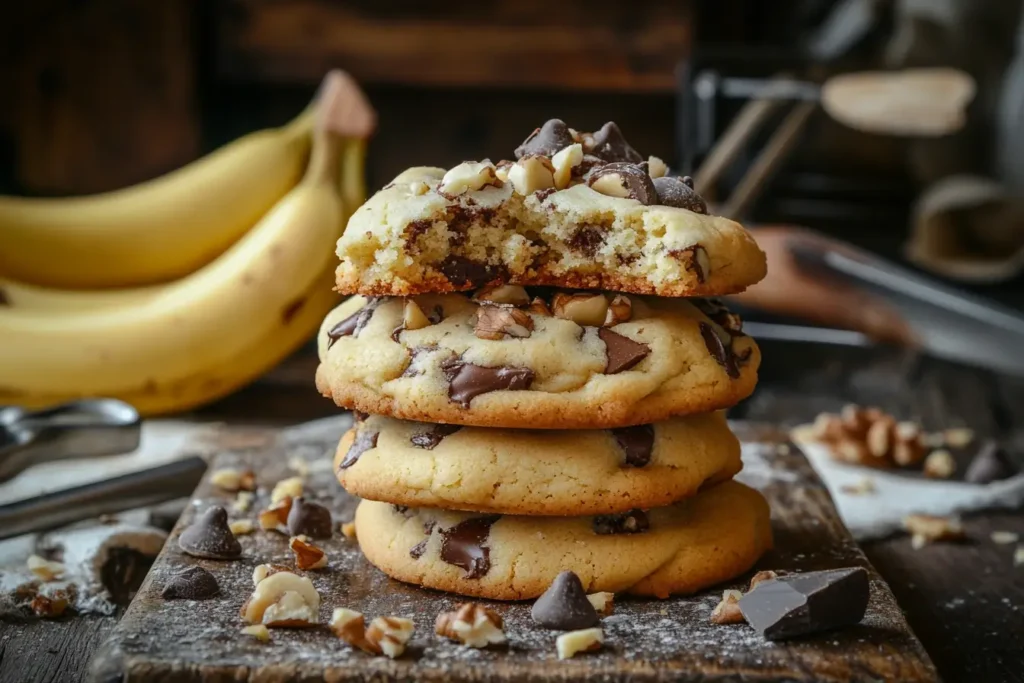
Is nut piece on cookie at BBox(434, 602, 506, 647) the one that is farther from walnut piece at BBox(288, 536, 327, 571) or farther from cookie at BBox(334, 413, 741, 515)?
walnut piece at BBox(288, 536, 327, 571)

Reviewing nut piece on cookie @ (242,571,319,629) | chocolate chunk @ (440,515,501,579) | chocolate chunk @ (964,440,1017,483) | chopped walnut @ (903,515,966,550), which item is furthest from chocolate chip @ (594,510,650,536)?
chocolate chunk @ (964,440,1017,483)

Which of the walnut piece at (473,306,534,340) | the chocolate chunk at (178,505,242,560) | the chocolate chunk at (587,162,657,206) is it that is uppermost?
the chocolate chunk at (587,162,657,206)

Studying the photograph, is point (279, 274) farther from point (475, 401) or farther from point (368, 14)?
point (368, 14)

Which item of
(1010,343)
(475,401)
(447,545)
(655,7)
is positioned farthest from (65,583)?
(655,7)

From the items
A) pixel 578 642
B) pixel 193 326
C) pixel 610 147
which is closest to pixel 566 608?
pixel 578 642

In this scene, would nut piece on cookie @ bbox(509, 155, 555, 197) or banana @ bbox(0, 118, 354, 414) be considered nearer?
nut piece on cookie @ bbox(509, 155, 555, 197)

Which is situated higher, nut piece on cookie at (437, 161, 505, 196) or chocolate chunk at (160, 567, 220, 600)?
nut piece on cookie at (437, 161, 505, 196)

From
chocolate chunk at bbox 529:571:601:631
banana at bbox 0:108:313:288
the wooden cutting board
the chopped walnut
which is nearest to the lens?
the wooden cutting board
